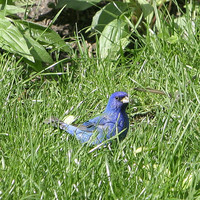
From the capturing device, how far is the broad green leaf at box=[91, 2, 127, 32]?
4.49 m

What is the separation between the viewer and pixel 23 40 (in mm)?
3812

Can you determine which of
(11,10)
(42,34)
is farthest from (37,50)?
(11,10)

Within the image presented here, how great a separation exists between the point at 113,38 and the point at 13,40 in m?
0.94

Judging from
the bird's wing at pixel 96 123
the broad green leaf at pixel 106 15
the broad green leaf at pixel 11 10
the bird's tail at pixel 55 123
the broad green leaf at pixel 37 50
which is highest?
the broad green leaf at pixel 11 10

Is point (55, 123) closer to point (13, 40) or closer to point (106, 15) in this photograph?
point (13, 40)

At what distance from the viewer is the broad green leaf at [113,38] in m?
4.26

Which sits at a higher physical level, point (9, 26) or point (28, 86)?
point (9, 26)

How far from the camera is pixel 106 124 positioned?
3420 millimetres

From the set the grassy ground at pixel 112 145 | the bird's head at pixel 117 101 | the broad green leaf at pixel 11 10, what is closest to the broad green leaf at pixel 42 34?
the broad green leaf at pixel 11 10

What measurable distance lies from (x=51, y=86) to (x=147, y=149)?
1499 mm

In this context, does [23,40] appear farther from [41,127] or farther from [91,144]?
[91,144]

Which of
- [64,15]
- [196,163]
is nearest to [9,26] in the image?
[64,15]

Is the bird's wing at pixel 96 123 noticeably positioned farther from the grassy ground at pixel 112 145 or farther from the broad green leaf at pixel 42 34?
the broad green leaf at pixel 42 34

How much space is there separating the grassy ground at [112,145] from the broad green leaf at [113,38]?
0.11 m
